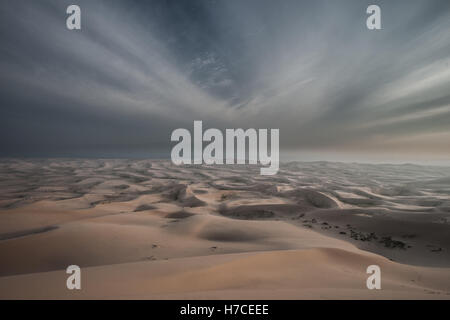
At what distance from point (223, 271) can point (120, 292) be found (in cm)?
159

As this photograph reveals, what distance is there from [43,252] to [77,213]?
5557 millimetres

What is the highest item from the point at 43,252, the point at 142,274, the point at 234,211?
the point at 142,274

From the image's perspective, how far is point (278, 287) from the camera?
286 cm

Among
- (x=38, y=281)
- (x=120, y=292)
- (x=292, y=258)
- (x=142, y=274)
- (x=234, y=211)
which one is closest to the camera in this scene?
(x=120, y=292)

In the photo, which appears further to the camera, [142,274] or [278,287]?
[142,274]
